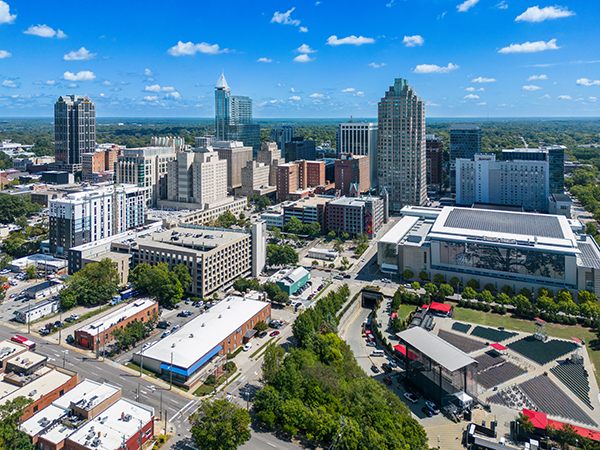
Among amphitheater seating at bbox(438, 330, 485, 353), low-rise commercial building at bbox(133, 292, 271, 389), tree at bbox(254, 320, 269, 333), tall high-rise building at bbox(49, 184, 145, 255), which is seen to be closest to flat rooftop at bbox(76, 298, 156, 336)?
low-rise commercial building at bbox(133, 292, 271, 389)

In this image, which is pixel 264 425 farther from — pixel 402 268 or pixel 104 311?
pixel 402 268

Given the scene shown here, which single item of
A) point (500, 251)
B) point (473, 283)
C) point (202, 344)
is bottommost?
point (202, 344)

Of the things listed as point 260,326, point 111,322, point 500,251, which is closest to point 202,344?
point 260,326

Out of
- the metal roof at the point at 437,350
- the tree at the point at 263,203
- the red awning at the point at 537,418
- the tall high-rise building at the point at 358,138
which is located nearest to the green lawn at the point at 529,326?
the red awning at the point at 537,418

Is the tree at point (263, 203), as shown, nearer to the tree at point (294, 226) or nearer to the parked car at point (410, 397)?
the tree at point (294, 226)

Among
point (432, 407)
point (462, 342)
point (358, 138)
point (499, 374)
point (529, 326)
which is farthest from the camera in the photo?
point (358, 138)

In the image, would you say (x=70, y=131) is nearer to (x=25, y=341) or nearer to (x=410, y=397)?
(x=25, y=341)
